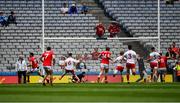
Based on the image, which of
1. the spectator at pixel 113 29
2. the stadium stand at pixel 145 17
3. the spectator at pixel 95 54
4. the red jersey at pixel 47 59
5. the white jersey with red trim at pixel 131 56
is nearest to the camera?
the red jersey at pixel 47 59

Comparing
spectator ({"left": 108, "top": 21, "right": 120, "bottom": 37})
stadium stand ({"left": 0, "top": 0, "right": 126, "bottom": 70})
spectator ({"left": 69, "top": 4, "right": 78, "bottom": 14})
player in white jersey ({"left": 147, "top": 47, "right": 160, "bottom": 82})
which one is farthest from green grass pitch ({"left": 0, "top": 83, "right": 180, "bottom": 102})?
spectator ({"left": 69, "top": 4, "right": 78, "bottom": 14})

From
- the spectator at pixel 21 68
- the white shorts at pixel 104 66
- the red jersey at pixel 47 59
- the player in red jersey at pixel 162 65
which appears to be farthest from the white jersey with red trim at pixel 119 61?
the red jersey at pixel 47 59

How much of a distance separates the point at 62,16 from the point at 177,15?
25.2ft

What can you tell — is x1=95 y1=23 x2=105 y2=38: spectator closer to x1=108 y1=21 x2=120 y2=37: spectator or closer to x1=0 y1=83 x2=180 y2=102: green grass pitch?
x1=108 y1=21 x2=120 y2=37: spectator

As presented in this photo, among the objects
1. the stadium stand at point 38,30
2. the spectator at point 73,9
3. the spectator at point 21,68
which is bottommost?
the spectator at point 21,68

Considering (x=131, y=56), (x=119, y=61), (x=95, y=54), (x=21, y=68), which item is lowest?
(x=21, y=68)

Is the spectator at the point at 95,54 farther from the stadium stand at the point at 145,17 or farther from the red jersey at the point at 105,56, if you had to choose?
the stadium stand at the point at 145,17

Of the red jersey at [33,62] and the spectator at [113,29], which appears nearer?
the red jersey at [33,62]

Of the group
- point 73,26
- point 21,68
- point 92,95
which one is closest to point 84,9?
point 73,26

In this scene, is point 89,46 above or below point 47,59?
above

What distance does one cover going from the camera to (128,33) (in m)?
45.2

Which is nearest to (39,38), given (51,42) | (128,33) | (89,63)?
(51,42)

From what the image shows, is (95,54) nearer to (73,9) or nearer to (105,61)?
(105,61)

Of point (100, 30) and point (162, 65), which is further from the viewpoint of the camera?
point (100, 30)
